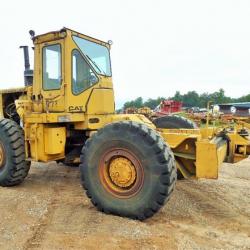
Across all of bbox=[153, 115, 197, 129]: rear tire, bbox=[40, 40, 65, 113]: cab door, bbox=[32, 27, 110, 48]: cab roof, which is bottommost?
bbox=[153, 115, 197, 129]: rear tire

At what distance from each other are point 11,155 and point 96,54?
2.30 metres

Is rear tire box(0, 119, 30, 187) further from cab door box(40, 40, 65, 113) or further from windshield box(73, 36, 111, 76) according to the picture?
windshield box(73, 36, 111, 76)

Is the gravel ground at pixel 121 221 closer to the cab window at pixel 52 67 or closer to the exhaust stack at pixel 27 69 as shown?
the cab window at pixel 52 67

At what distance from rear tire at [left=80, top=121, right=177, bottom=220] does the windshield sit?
69.1 inches

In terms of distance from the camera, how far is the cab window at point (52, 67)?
21.1ft

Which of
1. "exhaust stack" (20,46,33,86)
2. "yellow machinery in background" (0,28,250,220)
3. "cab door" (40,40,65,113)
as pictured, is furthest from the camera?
"exhaust stack" (20,46,33,86)

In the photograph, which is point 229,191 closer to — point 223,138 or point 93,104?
point 223,138

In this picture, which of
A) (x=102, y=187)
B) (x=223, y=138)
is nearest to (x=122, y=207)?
(x=102, y=187)

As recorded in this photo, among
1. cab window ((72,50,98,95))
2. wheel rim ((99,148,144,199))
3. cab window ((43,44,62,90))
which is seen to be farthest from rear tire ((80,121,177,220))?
cab window ((43,44,62,90))

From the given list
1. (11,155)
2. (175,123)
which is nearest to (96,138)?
(11,155)

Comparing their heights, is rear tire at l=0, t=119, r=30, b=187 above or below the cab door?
below

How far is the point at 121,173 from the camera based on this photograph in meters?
5.10

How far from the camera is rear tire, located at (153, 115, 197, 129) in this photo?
759cm

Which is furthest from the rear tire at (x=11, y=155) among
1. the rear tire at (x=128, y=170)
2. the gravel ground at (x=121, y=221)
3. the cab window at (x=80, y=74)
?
the rear tire at (x=128, y=170)
